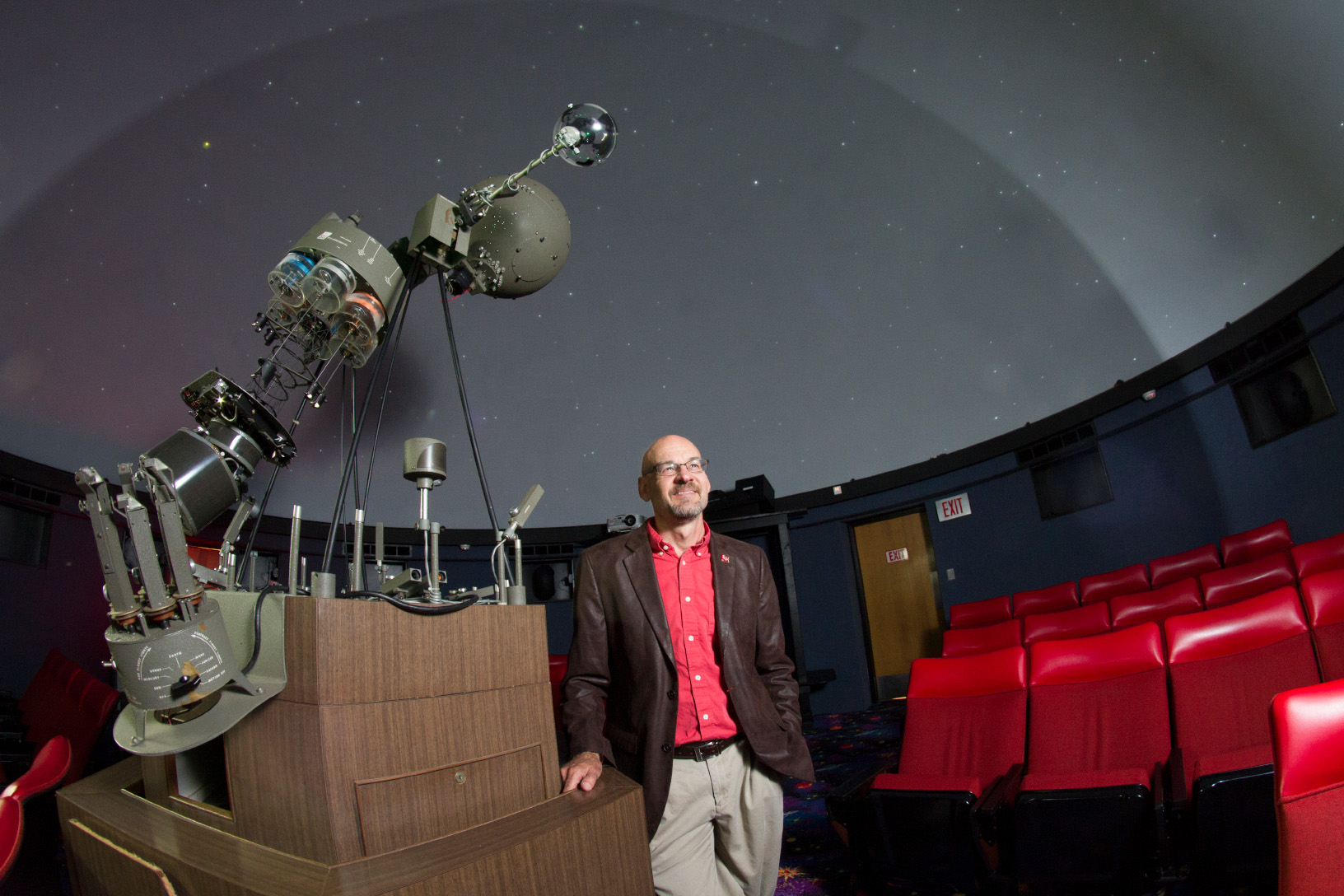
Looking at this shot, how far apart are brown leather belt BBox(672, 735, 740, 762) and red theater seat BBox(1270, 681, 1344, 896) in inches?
41.9

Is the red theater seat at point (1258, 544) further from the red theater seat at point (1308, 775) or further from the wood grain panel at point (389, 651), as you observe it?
the wood grain panel at point (389, 651)

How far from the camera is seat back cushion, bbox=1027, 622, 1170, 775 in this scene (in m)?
2.48

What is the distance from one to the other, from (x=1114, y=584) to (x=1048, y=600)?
550mm

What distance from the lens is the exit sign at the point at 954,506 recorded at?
288 inches

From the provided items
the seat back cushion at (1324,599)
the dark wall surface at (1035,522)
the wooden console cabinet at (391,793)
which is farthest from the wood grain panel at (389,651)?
the dark wall surface at (1035,522)

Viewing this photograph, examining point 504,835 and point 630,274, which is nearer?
point 504,835

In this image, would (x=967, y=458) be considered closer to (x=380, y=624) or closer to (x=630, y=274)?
(x=630, y=274)

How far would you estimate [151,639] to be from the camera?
0.77 meters

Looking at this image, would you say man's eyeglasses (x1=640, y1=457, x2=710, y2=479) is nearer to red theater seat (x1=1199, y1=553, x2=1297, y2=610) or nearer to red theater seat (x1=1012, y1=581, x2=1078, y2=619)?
red theater seat (x1=1199, y1=553, x2=1297, y2=610)

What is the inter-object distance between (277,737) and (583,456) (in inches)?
274

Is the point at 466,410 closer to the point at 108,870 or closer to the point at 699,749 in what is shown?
the point at 108,870

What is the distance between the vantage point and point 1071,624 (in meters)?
4.10

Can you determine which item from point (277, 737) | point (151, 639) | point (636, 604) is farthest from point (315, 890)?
point (636, 604)

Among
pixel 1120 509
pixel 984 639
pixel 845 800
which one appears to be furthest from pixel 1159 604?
pixel 845 800
